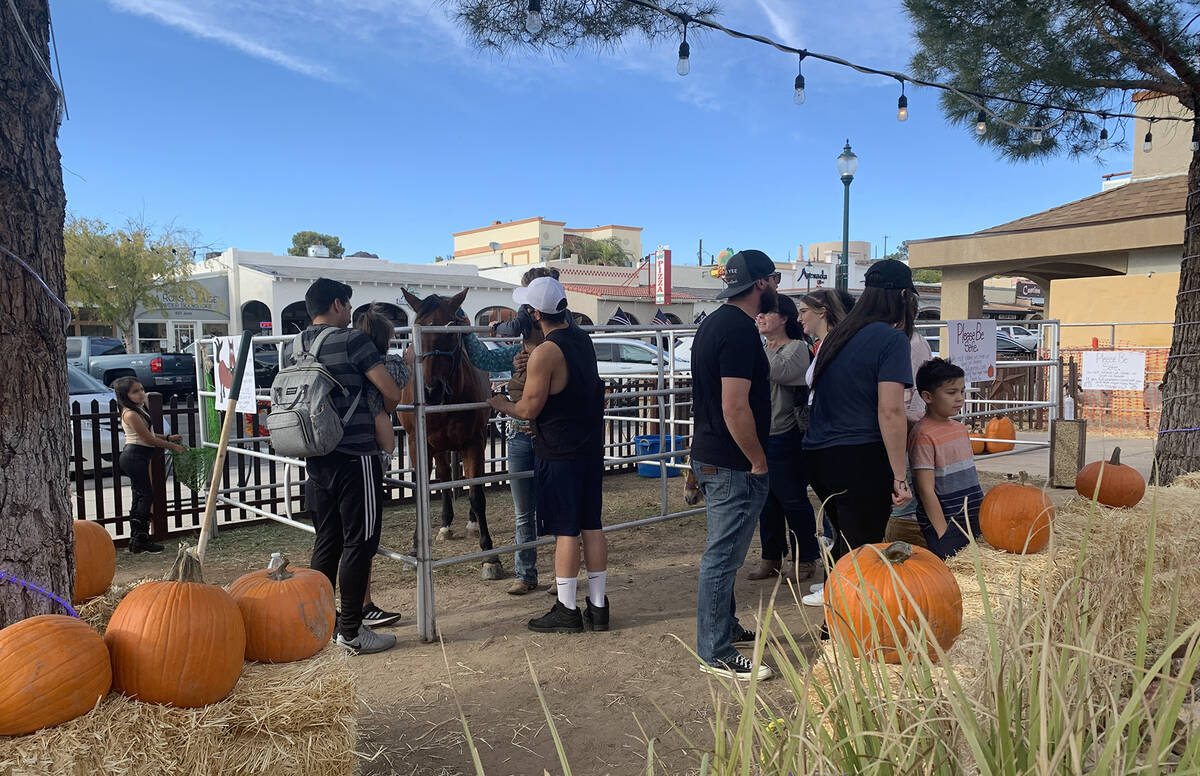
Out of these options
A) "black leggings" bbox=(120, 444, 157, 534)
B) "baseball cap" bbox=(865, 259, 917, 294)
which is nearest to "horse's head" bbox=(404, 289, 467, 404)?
"black leggings" bbox=(120, 444, 157, 534)

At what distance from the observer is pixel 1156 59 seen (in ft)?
20.0

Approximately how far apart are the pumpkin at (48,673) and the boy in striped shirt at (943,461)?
3492 mm

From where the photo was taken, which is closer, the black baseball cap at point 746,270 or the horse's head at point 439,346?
the black baseball cap at point 746,270

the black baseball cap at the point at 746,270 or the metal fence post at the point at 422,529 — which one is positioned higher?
the black baseball cap at the point at 746,270

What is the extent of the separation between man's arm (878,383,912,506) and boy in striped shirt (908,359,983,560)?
0.91ft

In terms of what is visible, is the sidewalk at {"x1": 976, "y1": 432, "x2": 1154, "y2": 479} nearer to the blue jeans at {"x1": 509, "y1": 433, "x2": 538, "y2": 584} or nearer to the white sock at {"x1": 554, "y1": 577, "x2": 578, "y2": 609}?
the blue jeans at {"x1": 509, "y1": 433, "x2": 538, "y2": 584}

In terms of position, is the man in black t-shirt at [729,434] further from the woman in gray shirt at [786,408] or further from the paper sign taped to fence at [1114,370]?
the paper sign taped to fence at [1114,370]

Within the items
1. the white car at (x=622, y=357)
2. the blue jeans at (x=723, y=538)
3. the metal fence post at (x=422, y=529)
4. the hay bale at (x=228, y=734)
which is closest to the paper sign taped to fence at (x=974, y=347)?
the blue jeans at (x=723, y=538)

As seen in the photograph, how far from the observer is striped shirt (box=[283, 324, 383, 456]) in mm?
3980

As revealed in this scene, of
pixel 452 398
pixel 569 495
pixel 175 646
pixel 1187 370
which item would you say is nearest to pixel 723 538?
pixel 569 495

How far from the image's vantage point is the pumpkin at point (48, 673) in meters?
1.99

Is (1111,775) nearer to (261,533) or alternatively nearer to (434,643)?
(434,643)

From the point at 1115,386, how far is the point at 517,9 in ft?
25.4

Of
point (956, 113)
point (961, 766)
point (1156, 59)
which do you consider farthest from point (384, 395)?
point (956, 113)
